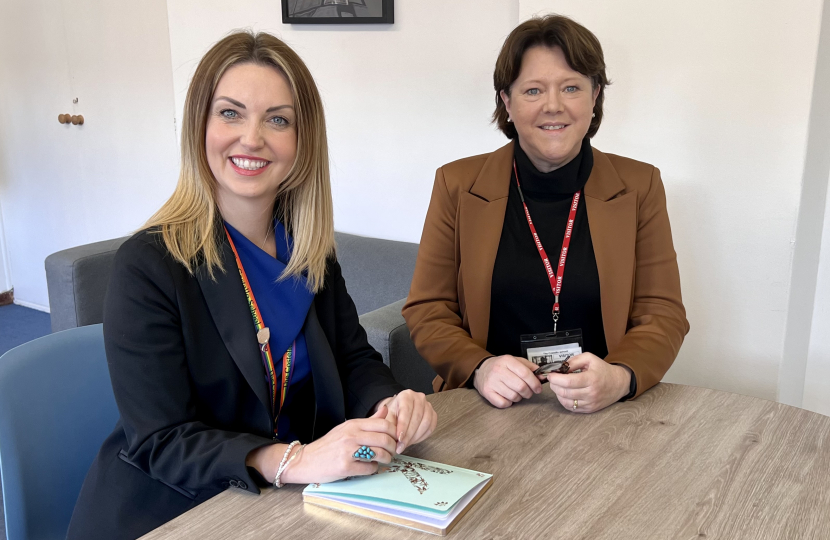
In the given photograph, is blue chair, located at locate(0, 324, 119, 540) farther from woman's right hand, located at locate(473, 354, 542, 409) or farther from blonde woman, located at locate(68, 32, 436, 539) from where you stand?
woman's right hand, located at locate(473, 354, 542, 409)

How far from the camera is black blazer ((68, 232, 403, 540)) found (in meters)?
1.25

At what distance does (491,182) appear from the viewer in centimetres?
199

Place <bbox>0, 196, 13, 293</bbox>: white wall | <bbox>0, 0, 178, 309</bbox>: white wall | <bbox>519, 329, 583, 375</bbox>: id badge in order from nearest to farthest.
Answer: <bbox>519, 329, 583, 375</bbox>: id badge → <bbox>0, 0, 178, 309</bbox>: white wall → <bbox>0, 196, 13, 293</bbox>: white wall

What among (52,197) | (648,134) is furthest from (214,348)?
(52,197)

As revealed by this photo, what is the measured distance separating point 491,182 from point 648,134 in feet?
2.36

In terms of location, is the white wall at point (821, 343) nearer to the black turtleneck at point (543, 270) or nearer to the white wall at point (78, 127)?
the black turtleneck at point (543, 270)

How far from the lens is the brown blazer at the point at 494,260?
1843mm

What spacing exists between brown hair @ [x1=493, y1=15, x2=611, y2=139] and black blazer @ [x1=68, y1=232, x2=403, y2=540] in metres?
0.95

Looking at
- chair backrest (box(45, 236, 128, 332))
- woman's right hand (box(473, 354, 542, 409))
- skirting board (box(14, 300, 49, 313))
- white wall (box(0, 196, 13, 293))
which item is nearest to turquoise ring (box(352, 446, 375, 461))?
woman's right hand (box(473, 354, 542, 409))

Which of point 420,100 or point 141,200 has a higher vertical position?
point 420,100

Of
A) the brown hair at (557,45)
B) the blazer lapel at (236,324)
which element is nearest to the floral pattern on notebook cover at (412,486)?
the blazer lapel at (236,324)

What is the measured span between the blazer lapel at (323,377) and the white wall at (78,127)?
3364 mm

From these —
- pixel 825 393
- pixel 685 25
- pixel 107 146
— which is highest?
pixel 685 25

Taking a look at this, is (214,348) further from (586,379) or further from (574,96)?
(574,96)
